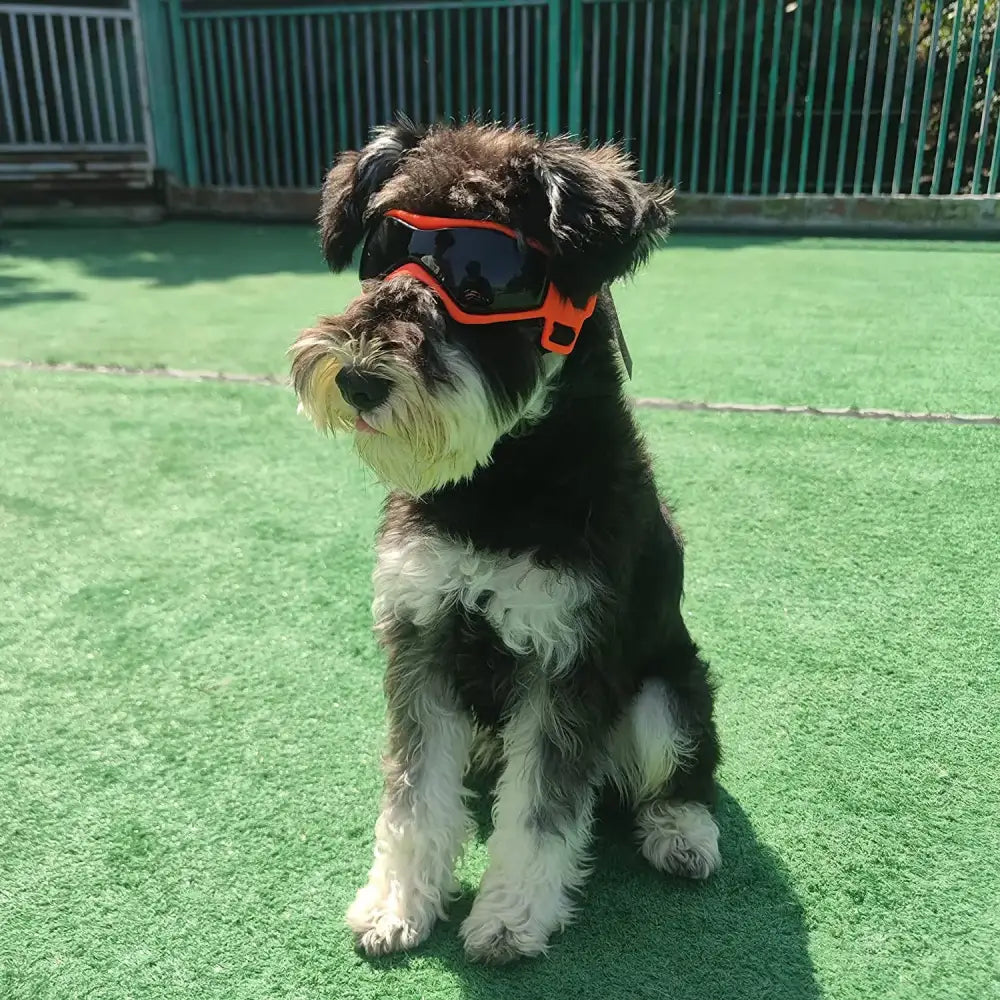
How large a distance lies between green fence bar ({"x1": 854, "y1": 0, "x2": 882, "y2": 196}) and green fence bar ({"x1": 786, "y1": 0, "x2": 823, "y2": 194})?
59 centimetres

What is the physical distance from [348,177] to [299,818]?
65.6 inches

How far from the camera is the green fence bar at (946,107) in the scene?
33.9ft

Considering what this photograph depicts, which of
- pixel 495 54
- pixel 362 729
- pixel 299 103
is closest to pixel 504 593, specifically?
pixel 362 729

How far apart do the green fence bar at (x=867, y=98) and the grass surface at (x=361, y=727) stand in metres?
7.45

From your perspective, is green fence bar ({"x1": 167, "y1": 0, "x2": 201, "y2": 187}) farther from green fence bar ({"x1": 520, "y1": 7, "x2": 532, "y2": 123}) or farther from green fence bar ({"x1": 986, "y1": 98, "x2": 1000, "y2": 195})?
green fence bar ({"x1": 986, "y1": 98, "x2": 1000, "y2": 195})

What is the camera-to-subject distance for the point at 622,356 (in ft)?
7.47

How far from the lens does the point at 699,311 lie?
25.1 ft

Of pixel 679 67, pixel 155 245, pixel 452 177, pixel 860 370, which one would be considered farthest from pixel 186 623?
pixel 679 67

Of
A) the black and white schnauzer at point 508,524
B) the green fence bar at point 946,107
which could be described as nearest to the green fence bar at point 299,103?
the green fence bar at point 946,107

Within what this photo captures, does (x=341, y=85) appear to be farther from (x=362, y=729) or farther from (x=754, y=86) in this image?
(x=362, y=729)

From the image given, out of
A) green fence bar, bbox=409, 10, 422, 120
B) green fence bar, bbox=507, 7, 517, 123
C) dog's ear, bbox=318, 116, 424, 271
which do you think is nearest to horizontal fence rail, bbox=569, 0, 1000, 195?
green fence bar, bbox=507, 7, 517, 123

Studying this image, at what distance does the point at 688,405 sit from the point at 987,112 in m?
7.63

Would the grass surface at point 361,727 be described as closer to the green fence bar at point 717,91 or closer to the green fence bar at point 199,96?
the green fence bar at point 717,91

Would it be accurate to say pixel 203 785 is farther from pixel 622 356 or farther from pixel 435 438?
pixel 622 356
